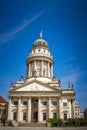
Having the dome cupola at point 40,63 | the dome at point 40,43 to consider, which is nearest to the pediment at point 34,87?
the dome cupola at point 40,63

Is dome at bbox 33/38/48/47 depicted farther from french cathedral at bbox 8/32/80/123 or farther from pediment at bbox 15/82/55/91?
pediment at bbox 15/82/55/91

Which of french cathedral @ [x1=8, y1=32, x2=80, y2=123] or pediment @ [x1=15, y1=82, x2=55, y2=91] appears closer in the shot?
french cathedral @ [x1=8, y1=32, x2=80, y2=123]

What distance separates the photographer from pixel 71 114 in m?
47.6

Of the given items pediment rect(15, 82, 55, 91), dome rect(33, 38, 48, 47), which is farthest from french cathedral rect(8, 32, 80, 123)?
dome rect(33, 38, 48, 47)

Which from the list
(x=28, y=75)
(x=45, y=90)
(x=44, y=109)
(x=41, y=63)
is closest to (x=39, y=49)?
(x=41, y=63)

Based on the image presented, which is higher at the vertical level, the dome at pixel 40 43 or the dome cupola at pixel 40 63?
the dome at pixel 40 43

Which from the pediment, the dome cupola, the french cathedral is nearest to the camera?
the french cathedral

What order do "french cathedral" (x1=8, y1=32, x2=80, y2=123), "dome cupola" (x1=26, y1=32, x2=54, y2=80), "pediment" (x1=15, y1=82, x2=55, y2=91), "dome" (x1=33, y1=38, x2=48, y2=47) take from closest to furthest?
"french cathedral" (x1=8, y1=32, x2=80, y2=123), "pediment" (x1=15, y1=82, x2=55, y2=91), "dome cupola" (x1=26, y1=32, x2=54, y2=80), "dome" (x1=33, y1=38, x2=48, y2=47)

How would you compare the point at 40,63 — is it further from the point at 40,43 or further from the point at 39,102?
the point at 39,102

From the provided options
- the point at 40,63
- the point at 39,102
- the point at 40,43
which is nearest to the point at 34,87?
the point at 39,102

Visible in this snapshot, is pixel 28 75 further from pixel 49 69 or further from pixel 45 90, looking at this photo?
pixel 45 90

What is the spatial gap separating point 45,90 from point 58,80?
8.22 metres

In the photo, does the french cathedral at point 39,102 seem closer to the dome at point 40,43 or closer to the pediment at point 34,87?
the pediment at point 34,87

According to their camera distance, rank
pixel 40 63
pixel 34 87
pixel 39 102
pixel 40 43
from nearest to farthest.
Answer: pixel 39 102, pixel 34 87, pixel 40 63, pixel 40 43
